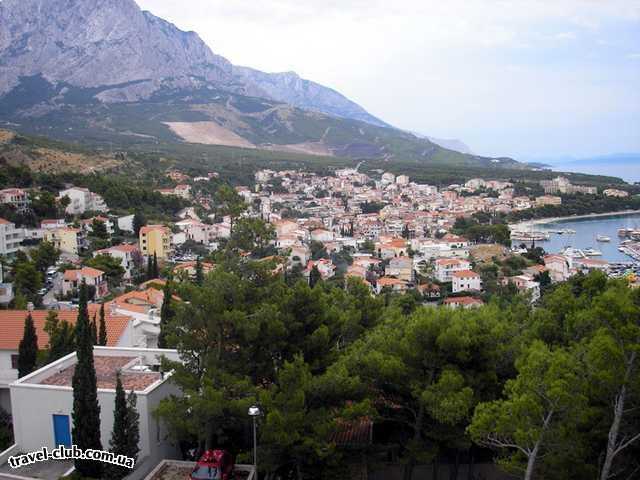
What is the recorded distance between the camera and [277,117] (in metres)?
141

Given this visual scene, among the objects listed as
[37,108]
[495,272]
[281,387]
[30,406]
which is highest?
[37,108]

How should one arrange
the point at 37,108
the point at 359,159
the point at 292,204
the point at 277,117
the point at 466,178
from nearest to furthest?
the point at 292,204 < the point at 466,178 < the point at 37,108 < the point at 359,159 < the point at 277,117

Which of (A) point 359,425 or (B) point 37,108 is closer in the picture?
(A) point 359,425

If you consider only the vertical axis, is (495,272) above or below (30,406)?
below

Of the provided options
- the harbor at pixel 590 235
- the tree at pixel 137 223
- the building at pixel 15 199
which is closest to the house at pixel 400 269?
the tree at pixel 137 223

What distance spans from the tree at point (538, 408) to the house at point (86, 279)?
22087 millimetres

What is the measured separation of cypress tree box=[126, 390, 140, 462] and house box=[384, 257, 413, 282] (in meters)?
32.1

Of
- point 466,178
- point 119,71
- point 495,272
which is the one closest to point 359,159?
point 466,178

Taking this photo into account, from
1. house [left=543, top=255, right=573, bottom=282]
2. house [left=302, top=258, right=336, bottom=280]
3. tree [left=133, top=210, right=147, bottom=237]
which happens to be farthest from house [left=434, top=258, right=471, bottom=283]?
tree [left=133, top=210, right=147, bottom=237]

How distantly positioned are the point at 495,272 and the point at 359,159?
88095mm

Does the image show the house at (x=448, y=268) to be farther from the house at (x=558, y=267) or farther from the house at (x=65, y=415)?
the house at (x=65, y=415)

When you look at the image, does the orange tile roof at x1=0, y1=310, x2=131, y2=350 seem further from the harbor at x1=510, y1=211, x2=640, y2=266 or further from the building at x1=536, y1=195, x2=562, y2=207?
the building at x1=536, y1=195, x2=562, y2=207

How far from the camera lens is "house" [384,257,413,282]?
39531mm

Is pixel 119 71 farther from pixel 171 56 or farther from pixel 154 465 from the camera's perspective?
pixel 154 465
